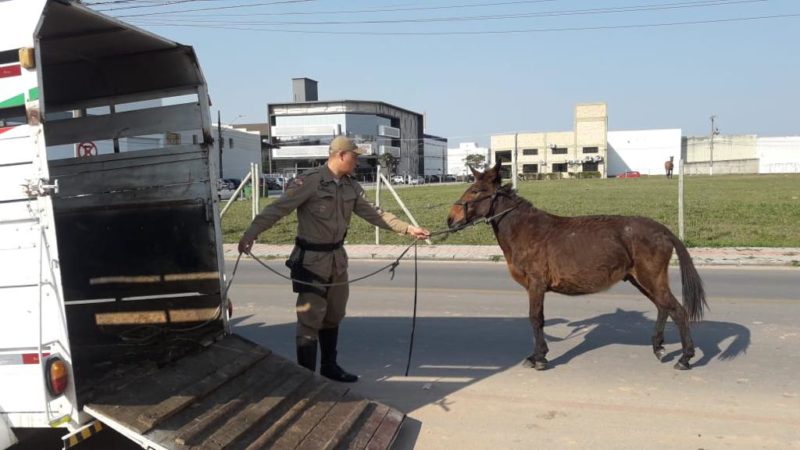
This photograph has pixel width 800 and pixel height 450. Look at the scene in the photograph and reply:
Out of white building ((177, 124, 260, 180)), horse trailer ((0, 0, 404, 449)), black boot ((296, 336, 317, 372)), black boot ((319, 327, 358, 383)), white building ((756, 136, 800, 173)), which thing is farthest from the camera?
white building ((756, 136, 800, 173))

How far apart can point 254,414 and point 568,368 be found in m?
3.28

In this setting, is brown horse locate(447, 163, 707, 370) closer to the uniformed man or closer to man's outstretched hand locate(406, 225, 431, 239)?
man's outstretched hand locate(406, 225, 431, 239)

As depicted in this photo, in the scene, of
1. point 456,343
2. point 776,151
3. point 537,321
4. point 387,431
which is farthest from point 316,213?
point 776,151

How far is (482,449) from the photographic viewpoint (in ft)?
14.1

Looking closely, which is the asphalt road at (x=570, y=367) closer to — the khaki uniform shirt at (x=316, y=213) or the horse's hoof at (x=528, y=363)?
the horse's hoof at (x=528, y=363)

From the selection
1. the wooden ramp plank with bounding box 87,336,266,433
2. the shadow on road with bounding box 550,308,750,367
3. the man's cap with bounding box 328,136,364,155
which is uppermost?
the man's cap with bounding box 328,136,364,155

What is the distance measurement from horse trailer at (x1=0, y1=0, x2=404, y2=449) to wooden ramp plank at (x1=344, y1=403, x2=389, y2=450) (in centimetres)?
Answer: 1

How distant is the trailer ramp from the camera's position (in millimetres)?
3475

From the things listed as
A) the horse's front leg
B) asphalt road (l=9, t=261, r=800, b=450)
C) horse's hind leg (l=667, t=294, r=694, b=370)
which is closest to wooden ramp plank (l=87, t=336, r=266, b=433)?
asphalt road (l=9, t=261, r=800, b=450)

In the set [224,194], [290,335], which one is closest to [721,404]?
[290,335]

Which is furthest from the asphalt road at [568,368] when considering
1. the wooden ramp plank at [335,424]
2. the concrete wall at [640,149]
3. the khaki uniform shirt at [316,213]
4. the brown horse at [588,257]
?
the concrete wall at [640,149]

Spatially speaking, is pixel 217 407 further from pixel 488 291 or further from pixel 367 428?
pixel 488 291

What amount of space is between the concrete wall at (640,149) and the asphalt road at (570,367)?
11190cm

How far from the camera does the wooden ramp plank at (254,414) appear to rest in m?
3.54
